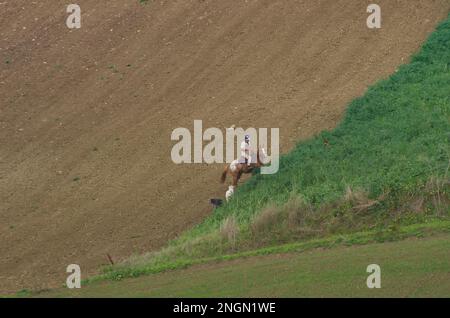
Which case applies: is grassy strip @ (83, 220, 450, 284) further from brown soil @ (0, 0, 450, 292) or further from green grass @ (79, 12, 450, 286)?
brown soil @ (0, 0, 450, 292)

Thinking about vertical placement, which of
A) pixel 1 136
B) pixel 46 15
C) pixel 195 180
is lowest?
pixel 195 180

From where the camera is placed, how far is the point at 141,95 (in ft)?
95.8

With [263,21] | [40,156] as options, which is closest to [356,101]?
[263,21]

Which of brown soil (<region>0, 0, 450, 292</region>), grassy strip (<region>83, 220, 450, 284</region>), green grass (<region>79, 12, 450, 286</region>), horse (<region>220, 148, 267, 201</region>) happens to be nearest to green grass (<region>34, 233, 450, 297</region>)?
grassy strip (<region>83, 220, 450, 284</region>)

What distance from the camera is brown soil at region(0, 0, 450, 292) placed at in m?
23.9

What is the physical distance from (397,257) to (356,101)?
24.8ft

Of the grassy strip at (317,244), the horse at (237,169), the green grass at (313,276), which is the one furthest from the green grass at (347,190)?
the green grass at (313,276)

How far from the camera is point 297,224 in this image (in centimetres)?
2192

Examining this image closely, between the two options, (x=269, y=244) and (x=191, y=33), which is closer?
(x=269, y=244)

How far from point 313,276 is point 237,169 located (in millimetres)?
5097

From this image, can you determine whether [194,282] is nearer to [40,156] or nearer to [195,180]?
[195,180]

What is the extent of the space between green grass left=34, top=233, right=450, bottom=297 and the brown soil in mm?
2200

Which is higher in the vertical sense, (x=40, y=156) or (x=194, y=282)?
(x=40, y=156)
